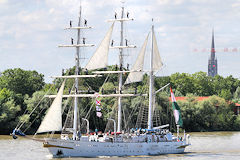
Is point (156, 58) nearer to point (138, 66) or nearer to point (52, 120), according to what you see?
point (138, 66)

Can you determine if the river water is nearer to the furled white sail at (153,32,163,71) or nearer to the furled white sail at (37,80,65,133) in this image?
the furled white sail at (37,80,65,133)

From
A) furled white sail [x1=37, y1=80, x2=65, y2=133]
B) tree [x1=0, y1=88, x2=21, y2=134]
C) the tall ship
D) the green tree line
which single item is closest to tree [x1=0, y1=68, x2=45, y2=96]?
the green tree line

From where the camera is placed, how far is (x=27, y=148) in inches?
2394

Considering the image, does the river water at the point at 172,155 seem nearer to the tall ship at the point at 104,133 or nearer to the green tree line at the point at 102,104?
the tall ship at the point at 104,133

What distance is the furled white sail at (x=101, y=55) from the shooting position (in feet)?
192

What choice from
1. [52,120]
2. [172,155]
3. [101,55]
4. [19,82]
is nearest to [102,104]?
[19,82]

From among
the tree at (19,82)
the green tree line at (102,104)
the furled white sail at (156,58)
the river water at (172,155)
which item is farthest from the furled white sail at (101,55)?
the tree at (19,82)

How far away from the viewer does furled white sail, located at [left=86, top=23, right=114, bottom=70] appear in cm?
5844

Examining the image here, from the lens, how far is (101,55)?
194ft

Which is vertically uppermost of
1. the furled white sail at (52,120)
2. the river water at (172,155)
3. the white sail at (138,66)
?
the white sail at (138,66)

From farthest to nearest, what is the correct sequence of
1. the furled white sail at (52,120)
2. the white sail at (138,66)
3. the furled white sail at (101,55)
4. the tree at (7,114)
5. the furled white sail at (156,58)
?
the tree at (7,114), the furled white sail at (156,58), the white sail at (138,66), the furled white sail at (101,55), the furled white sail at (52,120)

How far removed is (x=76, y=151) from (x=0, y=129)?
3383cm

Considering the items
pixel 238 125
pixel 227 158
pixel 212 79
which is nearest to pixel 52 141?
pixel 227 158

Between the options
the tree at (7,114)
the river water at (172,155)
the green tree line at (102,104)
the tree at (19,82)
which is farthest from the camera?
the tree at (19,82)
